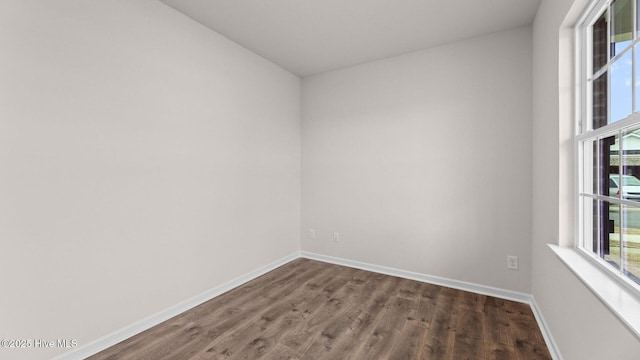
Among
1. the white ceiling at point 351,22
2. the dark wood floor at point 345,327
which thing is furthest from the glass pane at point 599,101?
the dark wood floor at point 345,327

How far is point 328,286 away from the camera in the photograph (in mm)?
2893

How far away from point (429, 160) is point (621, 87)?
178 cm

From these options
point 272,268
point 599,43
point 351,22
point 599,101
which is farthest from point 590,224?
point 272,268

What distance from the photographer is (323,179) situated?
3744mm

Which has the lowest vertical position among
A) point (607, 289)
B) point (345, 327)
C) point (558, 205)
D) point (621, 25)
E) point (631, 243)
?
point (345, 327)

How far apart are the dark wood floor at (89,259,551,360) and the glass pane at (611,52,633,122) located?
161 cm

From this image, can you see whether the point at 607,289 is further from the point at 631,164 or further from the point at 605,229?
the point at 631,164

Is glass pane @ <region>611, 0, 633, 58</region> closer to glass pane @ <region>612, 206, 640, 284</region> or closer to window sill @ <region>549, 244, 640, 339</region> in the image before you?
glass pane @ <region>612, 206, 640, 284</region>

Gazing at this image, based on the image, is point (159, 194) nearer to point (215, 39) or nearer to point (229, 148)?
point (229, 148)

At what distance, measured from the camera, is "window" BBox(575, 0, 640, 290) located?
113 centimetres

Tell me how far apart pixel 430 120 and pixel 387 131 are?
51 cm

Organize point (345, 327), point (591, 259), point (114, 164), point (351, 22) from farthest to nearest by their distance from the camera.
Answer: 1. point (351, 22)
2. point (345, 327)
3. point (114, 164)
4. point (591, 259)

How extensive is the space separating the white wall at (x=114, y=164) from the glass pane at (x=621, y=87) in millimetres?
2899

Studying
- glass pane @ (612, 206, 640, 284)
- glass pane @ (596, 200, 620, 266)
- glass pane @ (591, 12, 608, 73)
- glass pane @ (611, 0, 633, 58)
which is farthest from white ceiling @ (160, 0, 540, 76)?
glass pane @ (612, 206, 640, 284)
